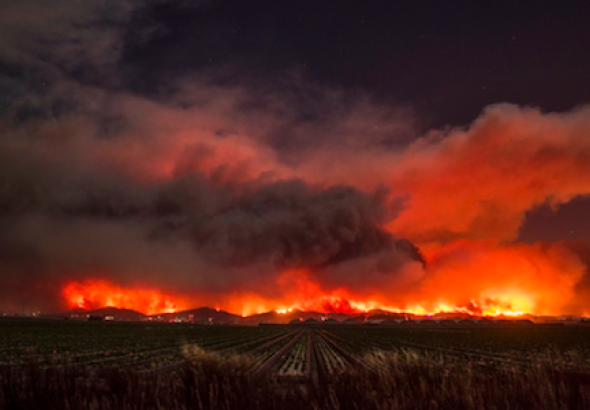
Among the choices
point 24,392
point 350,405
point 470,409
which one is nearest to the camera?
point 470,409

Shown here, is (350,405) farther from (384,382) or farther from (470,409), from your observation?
(470,409)

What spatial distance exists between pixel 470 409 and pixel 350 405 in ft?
7.41

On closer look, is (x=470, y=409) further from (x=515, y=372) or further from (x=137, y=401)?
(x=137, y=401)

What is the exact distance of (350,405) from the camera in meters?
8.84

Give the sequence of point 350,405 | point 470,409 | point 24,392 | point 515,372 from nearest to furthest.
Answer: point 470,409
point 350,405
point 24,392
point 515,372

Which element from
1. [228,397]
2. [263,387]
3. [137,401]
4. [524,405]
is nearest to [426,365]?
[524,405]

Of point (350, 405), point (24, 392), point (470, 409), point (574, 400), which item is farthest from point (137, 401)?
point (574, 400)

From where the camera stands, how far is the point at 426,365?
11.3 metres

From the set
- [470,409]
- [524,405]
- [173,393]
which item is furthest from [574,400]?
[173,393]

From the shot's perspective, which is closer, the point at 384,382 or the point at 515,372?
the point at 384,382

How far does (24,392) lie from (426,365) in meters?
9.45

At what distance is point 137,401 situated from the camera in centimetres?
923

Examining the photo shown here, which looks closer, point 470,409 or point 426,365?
point 470,409

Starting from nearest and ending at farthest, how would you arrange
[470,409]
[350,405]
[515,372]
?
[470,409]
[350,405]
[515,372]
